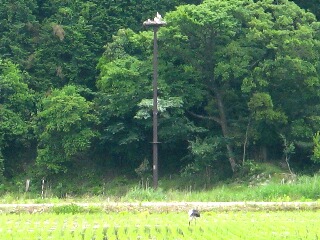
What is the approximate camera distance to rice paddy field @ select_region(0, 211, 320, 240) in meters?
14.1

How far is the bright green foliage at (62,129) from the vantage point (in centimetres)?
3038

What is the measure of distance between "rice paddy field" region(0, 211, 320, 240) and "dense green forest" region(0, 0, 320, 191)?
1123 centimetres

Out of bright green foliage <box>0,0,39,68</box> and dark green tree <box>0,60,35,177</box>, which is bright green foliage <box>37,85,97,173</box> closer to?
dark green tree <box>0,60,35,177</box>

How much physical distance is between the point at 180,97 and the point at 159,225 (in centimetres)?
1504

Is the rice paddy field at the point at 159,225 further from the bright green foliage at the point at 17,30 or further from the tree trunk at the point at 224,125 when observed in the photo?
the bright green foliage at the point at 17,30

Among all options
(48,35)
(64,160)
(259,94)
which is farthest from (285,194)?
(48,35)

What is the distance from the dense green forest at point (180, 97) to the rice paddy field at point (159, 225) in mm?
11226

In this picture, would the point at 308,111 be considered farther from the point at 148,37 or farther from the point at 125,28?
the point at 125,28

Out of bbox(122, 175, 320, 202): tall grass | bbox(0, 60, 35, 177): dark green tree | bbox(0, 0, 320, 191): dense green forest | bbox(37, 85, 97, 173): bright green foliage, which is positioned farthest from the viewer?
bbox(0, 60, 35, 177): dark green tree

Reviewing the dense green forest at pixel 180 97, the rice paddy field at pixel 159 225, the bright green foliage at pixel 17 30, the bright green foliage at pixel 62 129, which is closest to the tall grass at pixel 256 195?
the rice paddy field at pixel 159 225

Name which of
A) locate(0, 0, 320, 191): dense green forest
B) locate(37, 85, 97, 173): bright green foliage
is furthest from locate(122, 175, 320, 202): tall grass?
locate(37, 85, 97, 173): bright green foliage

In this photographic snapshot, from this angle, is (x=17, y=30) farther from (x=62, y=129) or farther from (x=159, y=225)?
(x=159, y=225)

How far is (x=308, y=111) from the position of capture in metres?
30.0

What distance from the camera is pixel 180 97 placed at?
30.5 m
